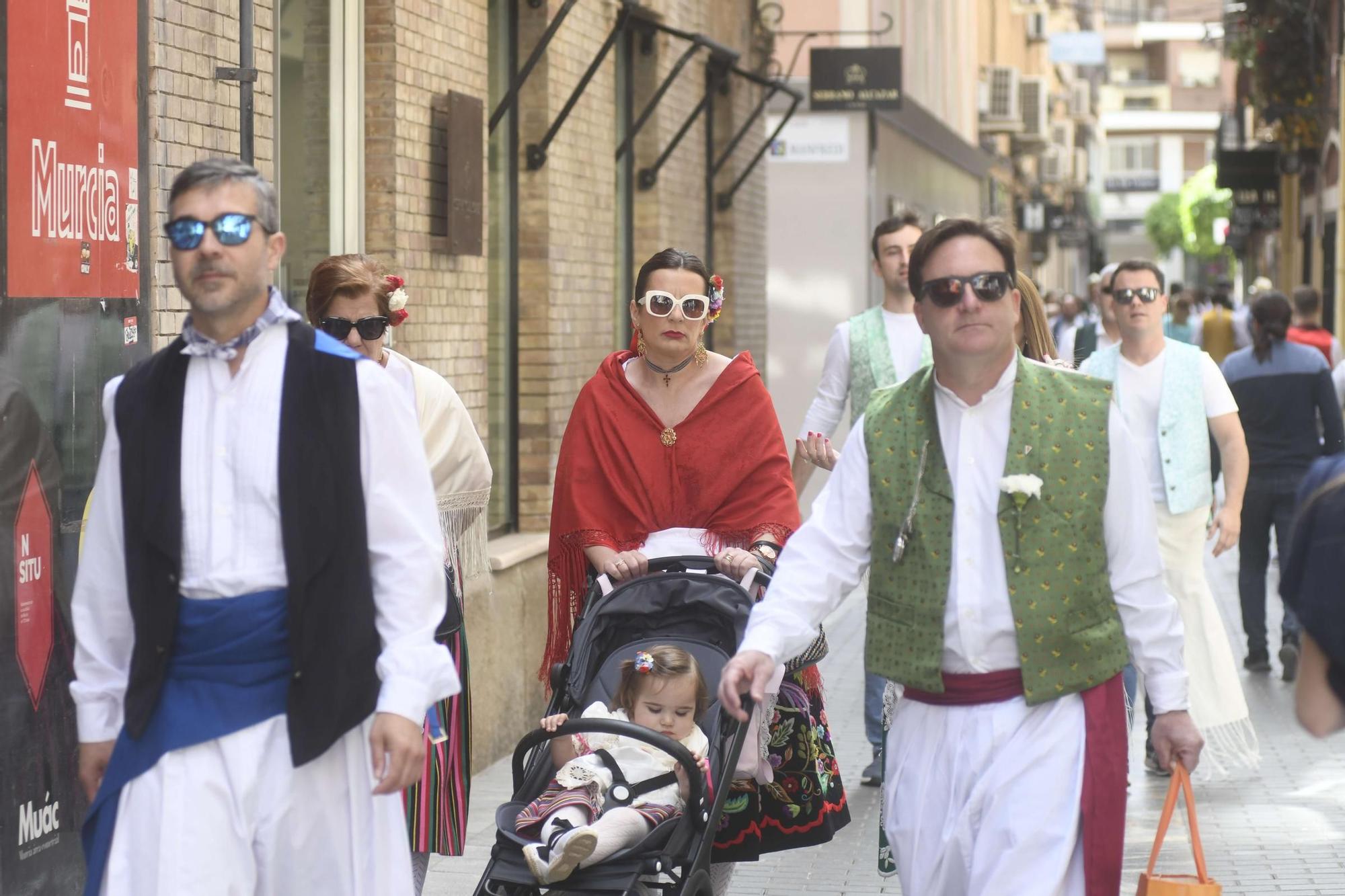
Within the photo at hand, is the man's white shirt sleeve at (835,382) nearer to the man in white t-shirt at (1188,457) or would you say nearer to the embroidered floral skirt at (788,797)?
the man in white t-shirt at (1188,457)

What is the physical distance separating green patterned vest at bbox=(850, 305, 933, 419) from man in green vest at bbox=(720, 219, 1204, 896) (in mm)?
3827

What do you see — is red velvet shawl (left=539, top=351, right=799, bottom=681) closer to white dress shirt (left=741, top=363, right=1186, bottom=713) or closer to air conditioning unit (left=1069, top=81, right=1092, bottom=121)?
white dress shirt (left=741, top=363, right=1186, bottom=713)

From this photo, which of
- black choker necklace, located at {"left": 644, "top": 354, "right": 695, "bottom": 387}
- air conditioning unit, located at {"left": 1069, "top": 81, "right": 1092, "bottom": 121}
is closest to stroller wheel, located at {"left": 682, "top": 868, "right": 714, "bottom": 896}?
black choker necklace, located at {"left": 644, "top": 354, "right": 695, "bottom": 387}

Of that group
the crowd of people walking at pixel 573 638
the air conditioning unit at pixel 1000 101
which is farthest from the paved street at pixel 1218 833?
the air conditioning unit at pixel 1000 101

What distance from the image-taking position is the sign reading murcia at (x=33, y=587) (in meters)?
5.16

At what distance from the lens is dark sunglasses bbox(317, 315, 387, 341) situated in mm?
5418

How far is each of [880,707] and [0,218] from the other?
14.8 ft

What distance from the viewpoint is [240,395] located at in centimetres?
377

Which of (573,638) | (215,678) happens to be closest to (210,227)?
(215,678)

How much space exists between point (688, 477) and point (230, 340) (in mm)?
2386

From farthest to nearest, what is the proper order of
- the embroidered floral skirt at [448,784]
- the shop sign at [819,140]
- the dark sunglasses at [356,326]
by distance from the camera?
the shop sign at [819,140] < the embroidered floral skirt at [448,784] < the dark sunglasses at [356,326]

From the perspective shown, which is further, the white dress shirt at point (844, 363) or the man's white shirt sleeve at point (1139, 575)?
the white dress shirt at point (844, 363)

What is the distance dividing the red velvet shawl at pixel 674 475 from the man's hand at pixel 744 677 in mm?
1654

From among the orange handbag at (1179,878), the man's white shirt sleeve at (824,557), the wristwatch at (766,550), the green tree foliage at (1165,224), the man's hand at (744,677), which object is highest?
the green tree foliage at (1165,224)
